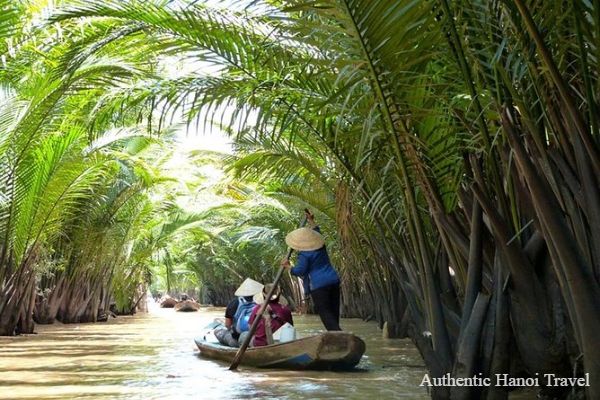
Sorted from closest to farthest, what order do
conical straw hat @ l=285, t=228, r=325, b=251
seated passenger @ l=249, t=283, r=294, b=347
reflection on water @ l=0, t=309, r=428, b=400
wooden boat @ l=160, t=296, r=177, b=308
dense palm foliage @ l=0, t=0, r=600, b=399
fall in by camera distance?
dense palm foliage @ l=0, t=0, r=600, b=399
reflection on water @ l=0, t=309, r=428, b=400
seated passenger @ l=249, t=283, r=294, b=347
conical straw hat @ l=285, t=228, r=325, b=251
wooden boat @ l=160, t=296, r=177, b=308

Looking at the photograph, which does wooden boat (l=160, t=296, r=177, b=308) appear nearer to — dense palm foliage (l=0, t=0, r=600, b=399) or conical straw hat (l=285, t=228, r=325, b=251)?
conical straw hat (l=285, t=228, r=325, b=251)

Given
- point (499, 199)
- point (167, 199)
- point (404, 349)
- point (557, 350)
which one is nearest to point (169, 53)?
Result: point (499, 199)

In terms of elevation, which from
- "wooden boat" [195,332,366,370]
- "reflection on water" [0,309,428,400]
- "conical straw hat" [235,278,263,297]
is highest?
"conical straw hat" [235,278,263,297]

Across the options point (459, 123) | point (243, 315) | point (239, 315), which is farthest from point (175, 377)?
point (459, 123)

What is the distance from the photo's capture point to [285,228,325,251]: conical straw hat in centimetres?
799

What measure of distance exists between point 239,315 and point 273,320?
0.69 meters

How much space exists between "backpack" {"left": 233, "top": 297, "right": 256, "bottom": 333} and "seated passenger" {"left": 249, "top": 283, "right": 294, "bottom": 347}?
27 cm

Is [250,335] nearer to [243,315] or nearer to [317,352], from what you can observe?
[243,315]

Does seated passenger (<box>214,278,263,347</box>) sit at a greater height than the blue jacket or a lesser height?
lesser

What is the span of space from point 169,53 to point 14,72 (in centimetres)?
472

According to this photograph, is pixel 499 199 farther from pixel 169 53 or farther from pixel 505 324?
pixel 169 53

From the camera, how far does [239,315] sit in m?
8.36

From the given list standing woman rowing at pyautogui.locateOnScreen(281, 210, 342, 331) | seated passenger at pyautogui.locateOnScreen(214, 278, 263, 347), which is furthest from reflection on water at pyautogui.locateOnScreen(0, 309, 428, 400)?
standing woman rowing at pyautogui.locateOnScreen(281, 210, 342, 331)

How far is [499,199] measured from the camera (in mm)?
4148
